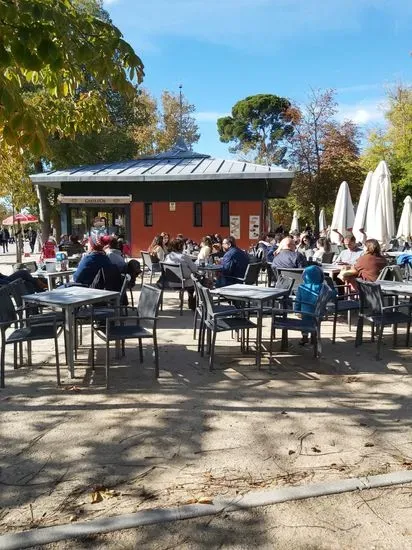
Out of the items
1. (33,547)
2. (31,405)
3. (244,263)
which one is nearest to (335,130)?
(244,263)

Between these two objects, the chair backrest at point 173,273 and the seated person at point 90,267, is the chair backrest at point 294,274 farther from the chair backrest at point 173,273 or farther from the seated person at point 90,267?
the seated person at point 90,267

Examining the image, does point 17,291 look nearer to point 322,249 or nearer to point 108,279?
point 108,279

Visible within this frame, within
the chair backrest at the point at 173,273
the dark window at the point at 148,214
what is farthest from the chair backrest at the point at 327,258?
the dark window at the point at 148,214

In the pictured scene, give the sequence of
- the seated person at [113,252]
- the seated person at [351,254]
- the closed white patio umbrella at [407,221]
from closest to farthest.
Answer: the seated person at [113,252] → the seated person at [351,254] → the closed white patio umbrella at [407,221]

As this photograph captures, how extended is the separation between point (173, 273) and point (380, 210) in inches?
218

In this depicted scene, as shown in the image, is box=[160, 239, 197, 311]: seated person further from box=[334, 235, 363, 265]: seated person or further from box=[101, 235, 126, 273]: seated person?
box=[334, 235, 363, 265]: seated person

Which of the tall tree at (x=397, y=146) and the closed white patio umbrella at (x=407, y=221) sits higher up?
the tall tree at (x=397, y=146)

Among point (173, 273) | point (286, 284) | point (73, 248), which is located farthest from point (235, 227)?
point (286, 284)

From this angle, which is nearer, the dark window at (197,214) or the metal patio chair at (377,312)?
the metal patio chair at (377,312)

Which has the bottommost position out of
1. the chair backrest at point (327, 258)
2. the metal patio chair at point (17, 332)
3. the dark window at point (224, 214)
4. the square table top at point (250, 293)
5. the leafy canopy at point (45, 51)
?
the metal patio chair at point (17, 332)

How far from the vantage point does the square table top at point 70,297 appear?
5.14 m

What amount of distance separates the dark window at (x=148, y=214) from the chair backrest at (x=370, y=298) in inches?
590

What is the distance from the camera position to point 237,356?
243 inches

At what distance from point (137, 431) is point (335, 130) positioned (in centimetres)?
2525
